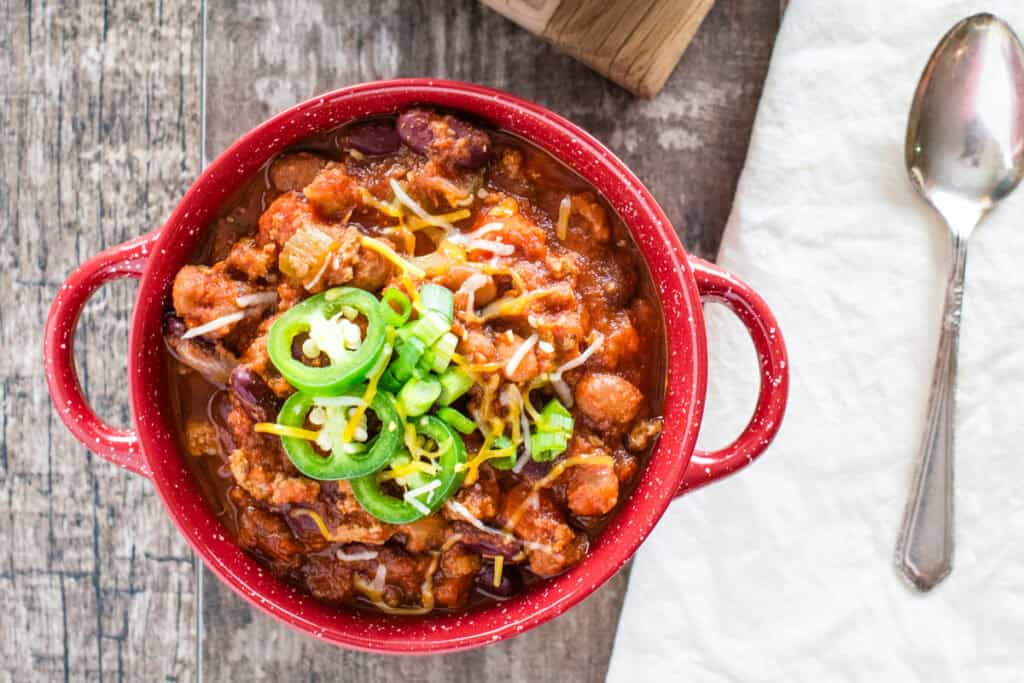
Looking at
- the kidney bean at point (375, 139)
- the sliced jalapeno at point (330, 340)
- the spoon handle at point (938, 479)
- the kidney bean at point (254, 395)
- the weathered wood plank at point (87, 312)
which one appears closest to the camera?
the sliced jalapeno at point (330, 340)

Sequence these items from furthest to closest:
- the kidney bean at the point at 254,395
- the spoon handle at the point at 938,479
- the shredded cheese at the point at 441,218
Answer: the spoon handle at the point at 938,479, the shredded cheese at the point at 441,218, the kidney bean at the point at 254,395

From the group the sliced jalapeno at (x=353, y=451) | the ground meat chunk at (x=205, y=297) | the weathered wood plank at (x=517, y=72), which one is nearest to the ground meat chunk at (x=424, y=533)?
the sliced jalapeno at (x=353, y=451)

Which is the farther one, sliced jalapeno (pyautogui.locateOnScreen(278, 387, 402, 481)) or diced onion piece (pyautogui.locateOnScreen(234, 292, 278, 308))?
diced onion piece (pyautogui.locateOnScreen(234, 292, 278, 308))

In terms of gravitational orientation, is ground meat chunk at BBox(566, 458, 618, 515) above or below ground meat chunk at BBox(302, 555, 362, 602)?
above

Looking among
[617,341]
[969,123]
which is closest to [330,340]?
[617,341]

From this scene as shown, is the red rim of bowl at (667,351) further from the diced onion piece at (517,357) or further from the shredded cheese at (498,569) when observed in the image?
the diced onion piece at (517,357)

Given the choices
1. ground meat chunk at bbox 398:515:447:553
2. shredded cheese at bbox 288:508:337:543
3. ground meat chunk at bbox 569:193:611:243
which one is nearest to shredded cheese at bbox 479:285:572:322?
ground meat chunk at bbox 569:193:611:243

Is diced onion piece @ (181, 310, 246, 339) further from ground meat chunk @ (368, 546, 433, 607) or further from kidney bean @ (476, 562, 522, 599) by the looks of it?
kidney bean @ (476, 562, 522, 599)
